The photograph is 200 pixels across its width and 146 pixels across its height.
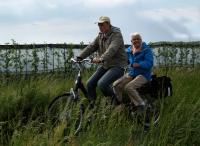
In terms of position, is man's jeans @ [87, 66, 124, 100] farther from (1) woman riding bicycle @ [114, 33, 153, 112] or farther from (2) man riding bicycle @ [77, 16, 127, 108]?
(1) woman riding bicycle @ [114, 33, 153, 112]

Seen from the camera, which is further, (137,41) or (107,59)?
(137,41)

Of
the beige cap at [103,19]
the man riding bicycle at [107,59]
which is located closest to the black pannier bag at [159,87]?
the man riding bicycle at [107,59]

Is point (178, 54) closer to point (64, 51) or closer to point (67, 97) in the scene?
point (64, 51)

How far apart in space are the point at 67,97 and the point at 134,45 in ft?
4.98

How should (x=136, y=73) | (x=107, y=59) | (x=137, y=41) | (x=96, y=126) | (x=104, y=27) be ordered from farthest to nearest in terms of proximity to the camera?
(x=136, y=73)
(x=137, y=41)
(x=104, y=27)
(x=107, y=59)
(x=96, y=126)

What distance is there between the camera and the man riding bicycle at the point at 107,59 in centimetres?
1034

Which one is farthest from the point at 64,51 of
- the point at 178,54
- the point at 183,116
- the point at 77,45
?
the point at 183,116

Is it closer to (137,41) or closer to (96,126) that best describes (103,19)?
(137,41)

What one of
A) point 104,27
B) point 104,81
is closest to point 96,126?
point 104,81

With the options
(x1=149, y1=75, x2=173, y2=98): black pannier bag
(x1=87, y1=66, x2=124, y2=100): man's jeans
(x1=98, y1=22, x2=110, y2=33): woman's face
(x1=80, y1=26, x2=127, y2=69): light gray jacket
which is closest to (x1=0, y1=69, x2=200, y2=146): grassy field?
(x1=149, y1=75, x2=173, y2=98): black pannier bag

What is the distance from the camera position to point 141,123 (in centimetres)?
902

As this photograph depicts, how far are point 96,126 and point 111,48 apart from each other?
241 centimetres

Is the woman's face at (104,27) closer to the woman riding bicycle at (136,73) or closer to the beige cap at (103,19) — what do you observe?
the beige cap at (103,19)

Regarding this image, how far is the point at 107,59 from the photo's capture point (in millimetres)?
10281
